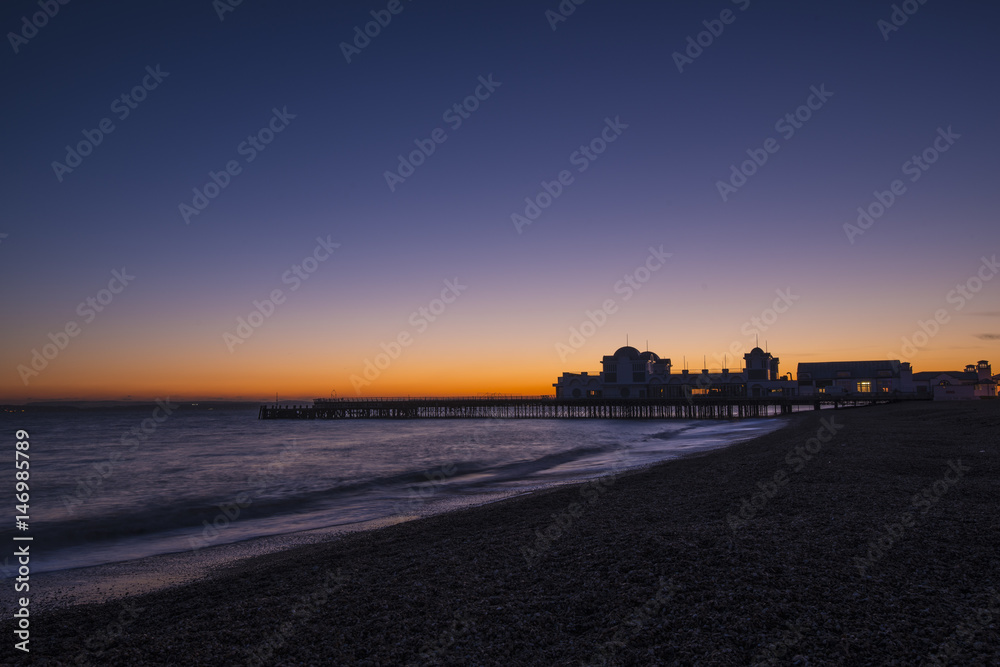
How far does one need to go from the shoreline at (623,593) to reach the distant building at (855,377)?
79949 millimetres

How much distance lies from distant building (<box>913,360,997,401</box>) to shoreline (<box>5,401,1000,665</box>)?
71.9 metres

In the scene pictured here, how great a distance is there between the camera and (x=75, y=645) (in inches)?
213

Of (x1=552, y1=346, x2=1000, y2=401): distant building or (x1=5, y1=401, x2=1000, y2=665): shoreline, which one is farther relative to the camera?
(x1=552, y1=346, x2=1000, y2=401): distant building

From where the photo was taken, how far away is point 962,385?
67.4 metres

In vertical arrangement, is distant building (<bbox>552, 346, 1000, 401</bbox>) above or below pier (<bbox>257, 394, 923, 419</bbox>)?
above

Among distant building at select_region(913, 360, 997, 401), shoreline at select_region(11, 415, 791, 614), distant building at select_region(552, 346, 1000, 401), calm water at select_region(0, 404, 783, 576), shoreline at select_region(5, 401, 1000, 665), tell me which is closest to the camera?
shoreline at select_region(5, 401, 1000, 665)

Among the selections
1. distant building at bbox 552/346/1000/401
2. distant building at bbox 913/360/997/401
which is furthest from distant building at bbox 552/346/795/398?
distant building at bbox 913/360/997/401

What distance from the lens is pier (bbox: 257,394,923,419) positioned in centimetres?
6681

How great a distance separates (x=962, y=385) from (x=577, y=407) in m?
46.5

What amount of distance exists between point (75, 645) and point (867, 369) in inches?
3782

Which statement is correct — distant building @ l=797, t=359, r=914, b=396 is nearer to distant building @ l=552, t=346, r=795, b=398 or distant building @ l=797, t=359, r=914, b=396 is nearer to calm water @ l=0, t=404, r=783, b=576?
distant building @ l=552, t=346, r=795, b=398

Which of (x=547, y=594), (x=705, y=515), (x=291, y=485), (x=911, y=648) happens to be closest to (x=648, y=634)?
(x=547, y=594)

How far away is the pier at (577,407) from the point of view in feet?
219

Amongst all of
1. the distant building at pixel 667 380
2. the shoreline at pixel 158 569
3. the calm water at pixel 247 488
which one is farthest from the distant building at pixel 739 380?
the shoreline at pixel 158 569
